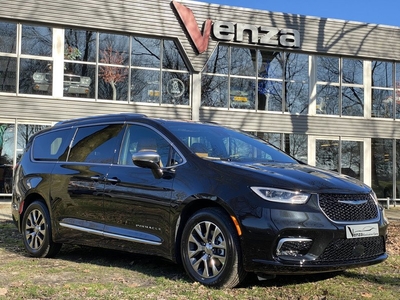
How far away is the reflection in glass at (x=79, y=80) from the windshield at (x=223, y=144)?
10.9m

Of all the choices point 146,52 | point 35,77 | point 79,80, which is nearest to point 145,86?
point 146,52

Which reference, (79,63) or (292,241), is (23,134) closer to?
(79,63)

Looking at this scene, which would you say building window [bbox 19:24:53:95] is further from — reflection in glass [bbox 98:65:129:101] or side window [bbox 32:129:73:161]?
side window [bbox 32:129:73:161]

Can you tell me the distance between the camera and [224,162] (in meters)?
5.04

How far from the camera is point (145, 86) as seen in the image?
17.1 m

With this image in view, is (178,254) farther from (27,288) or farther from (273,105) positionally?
(273,105)

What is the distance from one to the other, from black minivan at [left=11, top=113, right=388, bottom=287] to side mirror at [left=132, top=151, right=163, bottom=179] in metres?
0.01

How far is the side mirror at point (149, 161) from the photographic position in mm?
5230

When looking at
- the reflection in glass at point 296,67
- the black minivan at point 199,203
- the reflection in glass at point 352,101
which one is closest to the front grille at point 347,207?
the black minivan at point 199,203

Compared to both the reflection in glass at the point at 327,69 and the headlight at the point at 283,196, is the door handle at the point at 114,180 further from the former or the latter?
the reflection in glass at the point at 327,69

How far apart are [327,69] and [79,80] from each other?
30.1 ft

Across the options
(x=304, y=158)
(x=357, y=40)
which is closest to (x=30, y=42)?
(x=304, y=158)

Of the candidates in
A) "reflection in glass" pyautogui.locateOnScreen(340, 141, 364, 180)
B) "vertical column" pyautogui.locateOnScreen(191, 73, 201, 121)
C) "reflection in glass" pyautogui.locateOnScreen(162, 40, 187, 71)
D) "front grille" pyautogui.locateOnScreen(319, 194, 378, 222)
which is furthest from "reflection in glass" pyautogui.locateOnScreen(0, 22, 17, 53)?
"front grille" pyautogui.locateOnScreen(319, 194, 378, 222)

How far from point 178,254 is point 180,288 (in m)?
0.44
